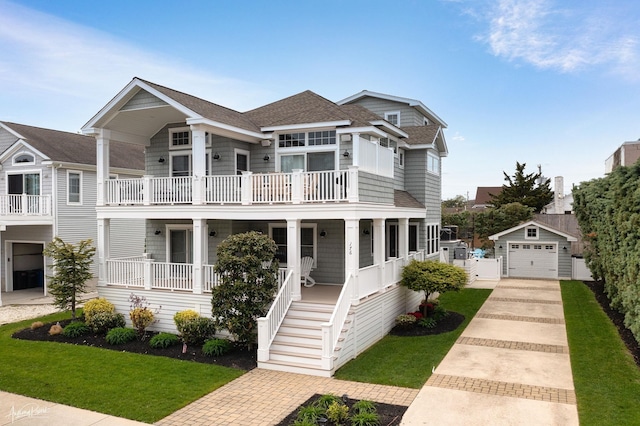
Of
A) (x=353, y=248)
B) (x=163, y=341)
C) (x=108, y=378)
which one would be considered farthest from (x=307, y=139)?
(x=108, y=378)

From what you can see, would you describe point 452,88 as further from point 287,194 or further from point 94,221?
point 94,221

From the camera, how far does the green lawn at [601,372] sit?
8.12m

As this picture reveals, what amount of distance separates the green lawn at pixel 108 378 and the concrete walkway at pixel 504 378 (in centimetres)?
451

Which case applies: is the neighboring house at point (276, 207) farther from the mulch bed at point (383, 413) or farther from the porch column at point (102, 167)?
the mulch bed at point (383, 413)

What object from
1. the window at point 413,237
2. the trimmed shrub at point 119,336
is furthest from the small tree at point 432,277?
the trimmed shrub at point 119,336

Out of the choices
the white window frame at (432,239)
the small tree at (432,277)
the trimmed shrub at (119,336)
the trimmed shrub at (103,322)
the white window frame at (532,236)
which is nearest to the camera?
the trimmed shrub at (119,336)

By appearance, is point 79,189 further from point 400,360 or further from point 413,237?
point 400,360

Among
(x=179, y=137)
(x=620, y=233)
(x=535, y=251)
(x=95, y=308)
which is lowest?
(x=95, y=308)

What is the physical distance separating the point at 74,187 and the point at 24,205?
251 cm

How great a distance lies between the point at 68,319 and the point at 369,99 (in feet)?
52.2

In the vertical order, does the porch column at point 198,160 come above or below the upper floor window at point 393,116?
below

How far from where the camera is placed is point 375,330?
13.4m

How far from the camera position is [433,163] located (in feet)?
70.7

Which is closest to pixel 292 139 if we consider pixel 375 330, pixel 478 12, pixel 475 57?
pixel 375 330
